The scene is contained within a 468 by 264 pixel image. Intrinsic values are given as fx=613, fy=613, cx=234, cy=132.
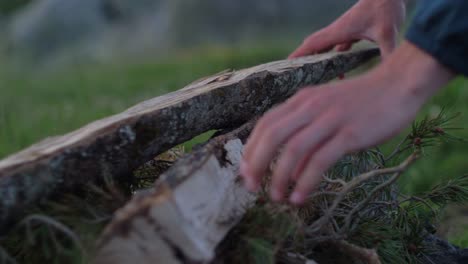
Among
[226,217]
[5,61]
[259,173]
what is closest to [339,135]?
[259,173]

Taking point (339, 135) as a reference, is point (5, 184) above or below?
above

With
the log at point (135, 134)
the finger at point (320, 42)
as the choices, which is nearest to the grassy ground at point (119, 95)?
the finger at point (320, 42)

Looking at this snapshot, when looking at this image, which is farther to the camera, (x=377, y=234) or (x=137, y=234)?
(x=377, y=234)

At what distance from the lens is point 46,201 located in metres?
1.31

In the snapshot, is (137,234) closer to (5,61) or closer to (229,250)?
(229,250)

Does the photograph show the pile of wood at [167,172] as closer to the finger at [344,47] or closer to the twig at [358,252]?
the twig at [358,252]

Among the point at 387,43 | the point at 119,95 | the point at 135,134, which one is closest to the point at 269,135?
the point at 135,134

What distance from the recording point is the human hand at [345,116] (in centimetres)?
115

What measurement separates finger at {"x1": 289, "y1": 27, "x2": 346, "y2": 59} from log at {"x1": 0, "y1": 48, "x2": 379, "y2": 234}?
0.41 metres

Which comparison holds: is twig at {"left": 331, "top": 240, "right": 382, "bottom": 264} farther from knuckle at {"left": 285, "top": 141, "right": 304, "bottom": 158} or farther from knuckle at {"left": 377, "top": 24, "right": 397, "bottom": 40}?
knuckle at {"left": 377, "top": 24, "right": 397, "bottom": 40}

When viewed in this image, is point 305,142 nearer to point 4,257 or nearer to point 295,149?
point 295,149

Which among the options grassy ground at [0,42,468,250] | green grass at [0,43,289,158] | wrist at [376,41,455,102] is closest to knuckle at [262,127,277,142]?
wrist at [376,41,455,102]

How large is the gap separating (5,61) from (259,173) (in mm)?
9355

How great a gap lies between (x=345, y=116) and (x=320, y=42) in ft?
4.33
